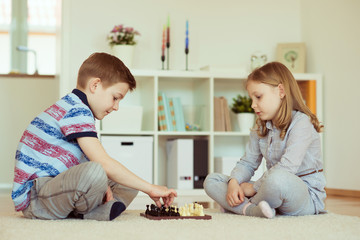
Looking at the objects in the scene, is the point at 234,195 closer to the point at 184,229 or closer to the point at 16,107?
the point at 184,229

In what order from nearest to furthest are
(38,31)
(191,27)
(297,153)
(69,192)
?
(69,192), (297,153), (191,27), (38,31)

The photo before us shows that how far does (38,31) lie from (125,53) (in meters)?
4.06

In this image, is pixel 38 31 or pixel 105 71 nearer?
pixel 105 71

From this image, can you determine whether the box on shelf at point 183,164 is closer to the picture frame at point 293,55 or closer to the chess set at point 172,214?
the picture frame at point 293,55

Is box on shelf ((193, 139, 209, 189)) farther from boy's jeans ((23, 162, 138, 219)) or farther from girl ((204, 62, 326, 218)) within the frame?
boy's jeans ((23, 162, 138, 219))

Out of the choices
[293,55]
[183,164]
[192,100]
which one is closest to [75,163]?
[183,164]

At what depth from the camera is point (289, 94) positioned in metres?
2.06

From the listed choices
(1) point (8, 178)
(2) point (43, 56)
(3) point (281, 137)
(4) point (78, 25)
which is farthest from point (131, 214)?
(2) point (43, 56)

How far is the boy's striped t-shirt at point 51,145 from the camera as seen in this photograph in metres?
1.73

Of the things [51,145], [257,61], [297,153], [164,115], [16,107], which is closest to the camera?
[51,145]

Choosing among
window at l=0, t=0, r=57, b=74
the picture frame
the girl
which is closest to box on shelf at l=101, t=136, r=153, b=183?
the picture frame

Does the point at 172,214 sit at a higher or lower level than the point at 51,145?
lower

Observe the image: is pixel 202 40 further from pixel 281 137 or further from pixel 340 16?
pixel 281 137

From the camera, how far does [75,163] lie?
1.80m
